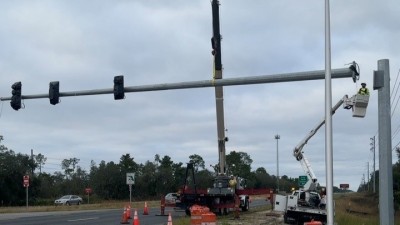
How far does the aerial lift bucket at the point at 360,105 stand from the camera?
15.9m

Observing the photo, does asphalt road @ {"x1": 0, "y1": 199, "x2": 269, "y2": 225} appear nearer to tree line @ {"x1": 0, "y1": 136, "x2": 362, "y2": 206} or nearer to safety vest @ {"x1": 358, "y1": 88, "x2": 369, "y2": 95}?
safety vest @ {"x1": 358, "y1": 88, "x2": 369, "y2": 95}

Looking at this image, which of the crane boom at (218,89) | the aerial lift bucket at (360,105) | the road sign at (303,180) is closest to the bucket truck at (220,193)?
the crane boom at (218,89)

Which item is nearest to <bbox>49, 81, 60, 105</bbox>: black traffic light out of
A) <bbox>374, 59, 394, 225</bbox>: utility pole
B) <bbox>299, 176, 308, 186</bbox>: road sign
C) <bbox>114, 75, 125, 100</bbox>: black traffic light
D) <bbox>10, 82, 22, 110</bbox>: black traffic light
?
<bbox>10, 82, 22, 110</bbox>: black traffic light

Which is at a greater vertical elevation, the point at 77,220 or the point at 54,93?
the point at 54,93

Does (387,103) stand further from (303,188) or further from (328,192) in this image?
(303,188)

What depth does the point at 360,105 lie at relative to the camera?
15.9 meters

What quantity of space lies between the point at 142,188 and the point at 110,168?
651cm

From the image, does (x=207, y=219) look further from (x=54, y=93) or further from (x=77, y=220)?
(x=77, y=220)

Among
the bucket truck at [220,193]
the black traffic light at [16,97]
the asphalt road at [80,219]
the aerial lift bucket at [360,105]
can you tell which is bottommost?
the asphalt road at [80,219]

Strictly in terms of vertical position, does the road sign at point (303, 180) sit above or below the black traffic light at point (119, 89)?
below

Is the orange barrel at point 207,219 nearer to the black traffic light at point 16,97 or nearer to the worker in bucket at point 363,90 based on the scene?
the worker in bucket at point 363,90

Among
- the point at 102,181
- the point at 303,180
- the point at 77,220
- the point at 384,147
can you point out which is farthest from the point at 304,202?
the point at 102,181

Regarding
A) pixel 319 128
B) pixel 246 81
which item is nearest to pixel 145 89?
pixel 246 81

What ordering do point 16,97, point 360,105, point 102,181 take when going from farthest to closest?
1. point 102,181
2. point 16,97
3. point 360,105
